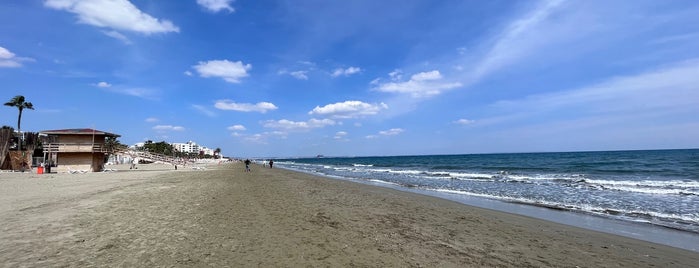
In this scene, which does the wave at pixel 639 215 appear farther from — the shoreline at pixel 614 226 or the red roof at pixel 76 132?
the red roof at pixel 76 132

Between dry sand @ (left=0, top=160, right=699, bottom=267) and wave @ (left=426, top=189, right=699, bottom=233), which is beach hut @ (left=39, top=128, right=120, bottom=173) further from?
wave @ (left=426, top=189, right=699, bottom=233)

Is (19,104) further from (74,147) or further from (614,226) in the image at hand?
(614,226)

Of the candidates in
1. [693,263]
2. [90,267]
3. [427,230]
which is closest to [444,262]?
[427,230]

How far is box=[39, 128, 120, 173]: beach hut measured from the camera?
36344 millimetres

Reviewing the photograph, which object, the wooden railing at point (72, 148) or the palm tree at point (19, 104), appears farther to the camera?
the palm tree at point (19, 104)

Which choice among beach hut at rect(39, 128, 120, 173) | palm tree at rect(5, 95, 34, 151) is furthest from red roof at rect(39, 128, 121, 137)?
palm tree at rect(5, 95, 34, 151)

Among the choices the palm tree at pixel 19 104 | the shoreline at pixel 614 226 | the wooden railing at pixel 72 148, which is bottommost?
the shoreline at pixel 614 226

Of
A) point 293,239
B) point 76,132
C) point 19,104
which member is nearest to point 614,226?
point 293,239

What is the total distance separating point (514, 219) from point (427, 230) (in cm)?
441

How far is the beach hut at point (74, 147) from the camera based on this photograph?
3634 cm

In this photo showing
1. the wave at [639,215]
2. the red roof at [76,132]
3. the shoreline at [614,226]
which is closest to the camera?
the shoreline at [614,226]

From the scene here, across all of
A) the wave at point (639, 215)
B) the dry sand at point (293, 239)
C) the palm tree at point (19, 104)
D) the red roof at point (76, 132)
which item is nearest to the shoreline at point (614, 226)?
the wave at point (639, 215)

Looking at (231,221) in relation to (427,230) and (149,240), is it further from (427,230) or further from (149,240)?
(427,230)

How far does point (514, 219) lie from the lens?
1206 cm
